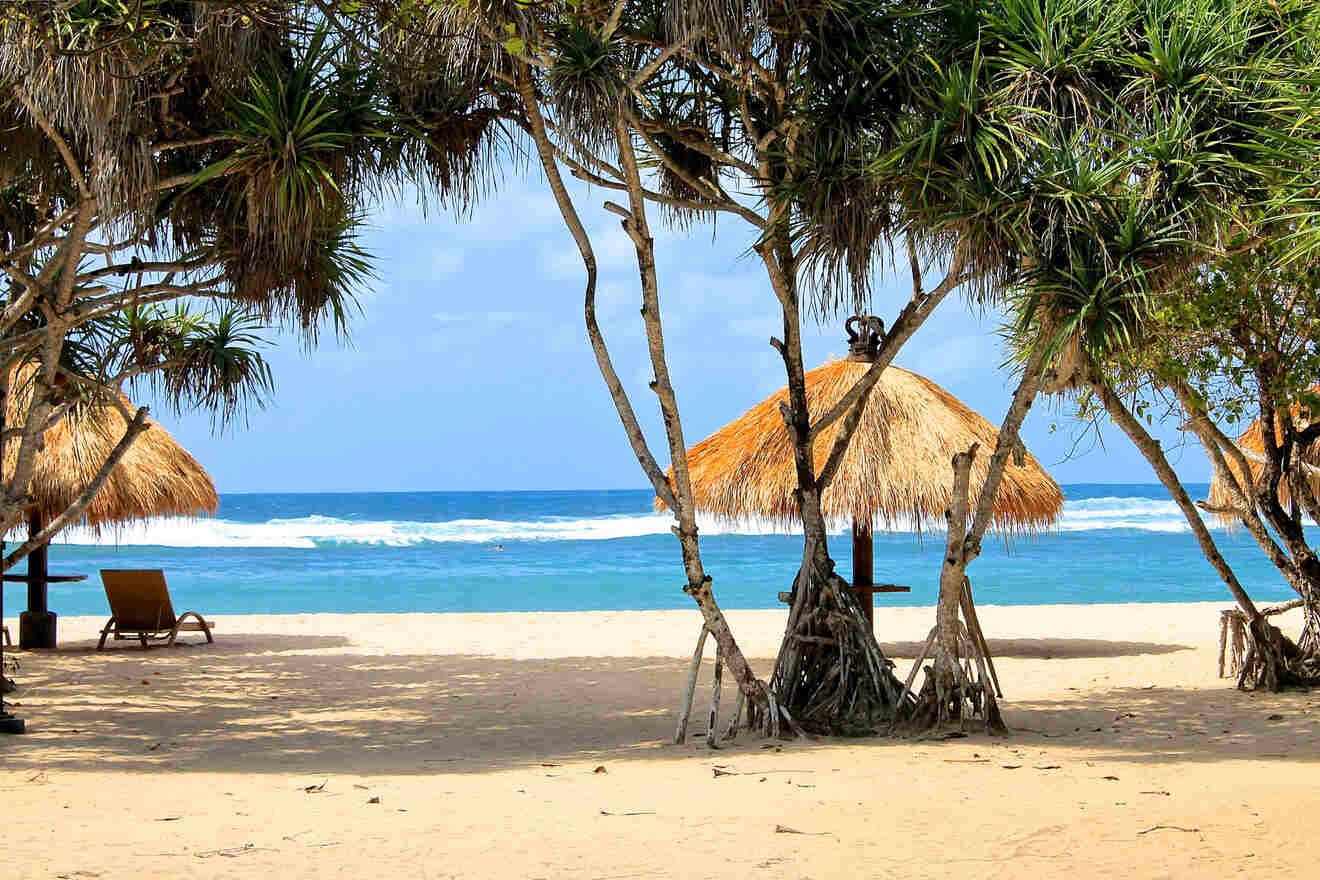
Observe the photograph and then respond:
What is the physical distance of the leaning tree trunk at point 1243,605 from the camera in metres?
8.01

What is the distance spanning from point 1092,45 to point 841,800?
375 cm

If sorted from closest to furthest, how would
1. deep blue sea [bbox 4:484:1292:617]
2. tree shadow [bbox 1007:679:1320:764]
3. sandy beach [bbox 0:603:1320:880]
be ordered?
1. sandy beach [bbox 0:603:1320:880]
2. tree shadow [bbox 1007:679:1320:764]
3. deep blue sea [bbox 4:484:1292:617]

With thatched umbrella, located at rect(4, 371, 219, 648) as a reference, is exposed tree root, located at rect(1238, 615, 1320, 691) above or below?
below

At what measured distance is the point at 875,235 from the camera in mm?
6754

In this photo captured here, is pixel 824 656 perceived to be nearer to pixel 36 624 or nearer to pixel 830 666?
pixel 830 666

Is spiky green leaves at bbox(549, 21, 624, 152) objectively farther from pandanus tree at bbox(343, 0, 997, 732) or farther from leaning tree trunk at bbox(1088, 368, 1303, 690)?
leaning tree trunk at bbox(1088, 368, 1303, 690)

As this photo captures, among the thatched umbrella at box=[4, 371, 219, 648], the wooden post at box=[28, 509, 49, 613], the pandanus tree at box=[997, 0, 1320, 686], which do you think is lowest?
the wooden post at box=[28, 509, 49, 613]

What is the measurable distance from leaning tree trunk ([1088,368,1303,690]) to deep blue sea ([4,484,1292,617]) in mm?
12868

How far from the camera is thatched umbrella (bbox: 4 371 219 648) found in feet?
37.7

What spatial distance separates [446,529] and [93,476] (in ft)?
101

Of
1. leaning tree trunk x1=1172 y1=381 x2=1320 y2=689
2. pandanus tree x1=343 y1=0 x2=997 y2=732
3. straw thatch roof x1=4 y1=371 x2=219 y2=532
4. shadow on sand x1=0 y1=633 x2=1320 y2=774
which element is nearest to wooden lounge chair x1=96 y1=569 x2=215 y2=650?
shadow on sand x1=0 y1=633 x2=1320 y2=774

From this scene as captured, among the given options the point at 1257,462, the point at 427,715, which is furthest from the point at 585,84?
the point at 1257,462

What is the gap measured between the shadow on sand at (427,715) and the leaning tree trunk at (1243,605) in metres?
0.18

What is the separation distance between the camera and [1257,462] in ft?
27.7
